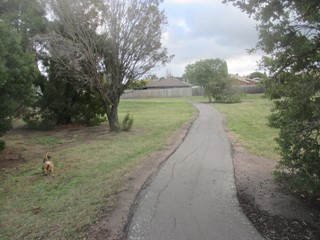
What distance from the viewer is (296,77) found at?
5594 millimetres

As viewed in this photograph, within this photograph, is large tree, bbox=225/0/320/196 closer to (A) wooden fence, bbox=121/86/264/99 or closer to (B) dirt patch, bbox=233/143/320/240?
(B) dirt patch, bbox=233/143/320/240

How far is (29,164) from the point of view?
997 cm

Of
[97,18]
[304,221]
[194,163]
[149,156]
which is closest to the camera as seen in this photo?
[304,221]

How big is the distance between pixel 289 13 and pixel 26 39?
52.1 feet

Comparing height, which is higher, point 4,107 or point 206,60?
point 206,60

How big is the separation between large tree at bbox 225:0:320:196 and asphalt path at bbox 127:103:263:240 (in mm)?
1245

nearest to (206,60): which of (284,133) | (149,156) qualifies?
(149,156)

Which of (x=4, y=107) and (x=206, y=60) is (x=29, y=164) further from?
(x=206, y=60)

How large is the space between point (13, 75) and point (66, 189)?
17.6 ft

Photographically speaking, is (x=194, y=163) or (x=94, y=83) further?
(x=94, y=83)

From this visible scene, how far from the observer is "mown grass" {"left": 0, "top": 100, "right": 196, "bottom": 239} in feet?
16.4

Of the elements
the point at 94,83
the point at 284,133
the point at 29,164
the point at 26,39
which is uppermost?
the point at 26,39

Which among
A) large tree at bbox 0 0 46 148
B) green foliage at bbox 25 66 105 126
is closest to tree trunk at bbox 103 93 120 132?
green foliage at bbox 25 66 105 126

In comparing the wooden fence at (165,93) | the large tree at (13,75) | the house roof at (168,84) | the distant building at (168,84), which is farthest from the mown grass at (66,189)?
the house roof at (168,84)
